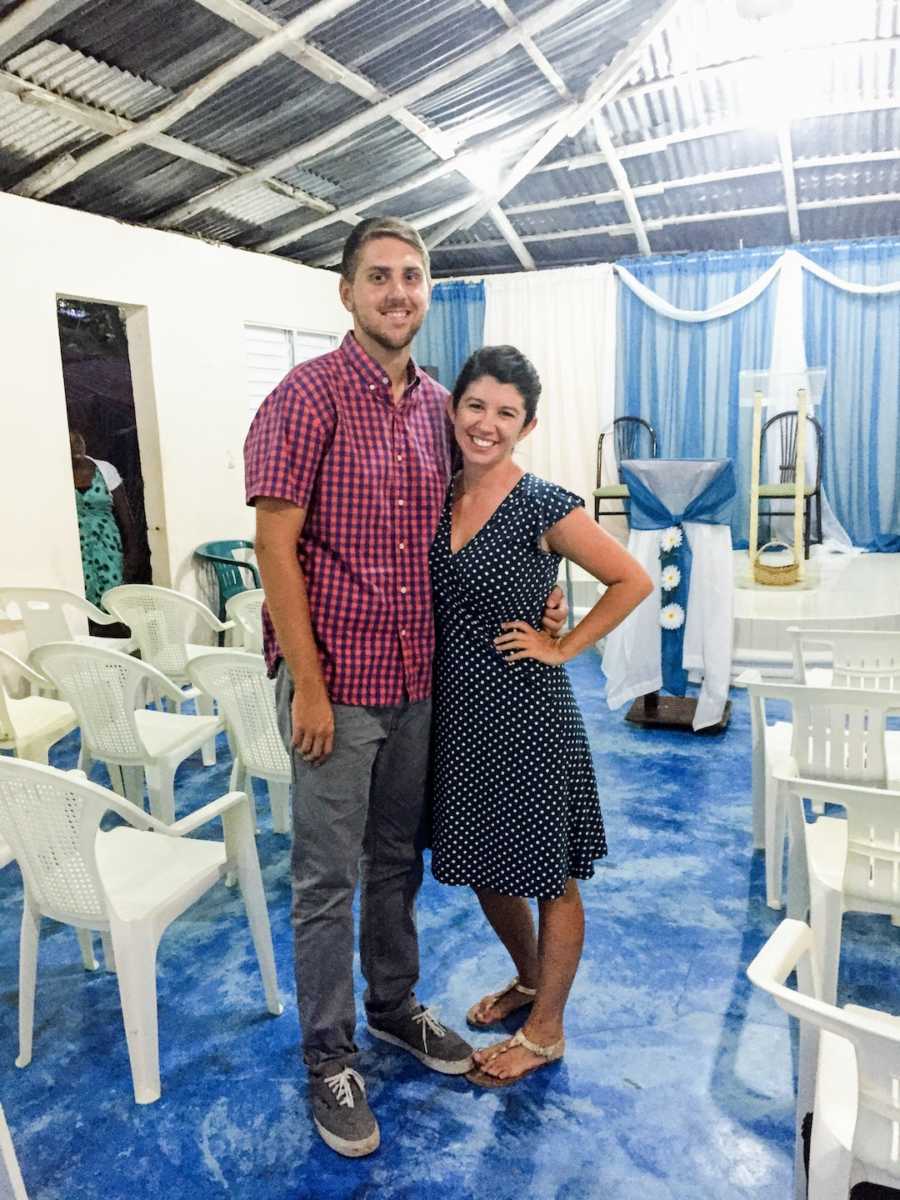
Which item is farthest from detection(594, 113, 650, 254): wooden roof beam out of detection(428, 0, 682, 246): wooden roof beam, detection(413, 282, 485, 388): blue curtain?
detection(413, 282, 485, 388): blue curtain

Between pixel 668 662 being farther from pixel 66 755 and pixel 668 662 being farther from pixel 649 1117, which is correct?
pixel 66 755

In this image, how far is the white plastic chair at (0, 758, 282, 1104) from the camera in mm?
1706

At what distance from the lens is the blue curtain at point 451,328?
8.22 meters

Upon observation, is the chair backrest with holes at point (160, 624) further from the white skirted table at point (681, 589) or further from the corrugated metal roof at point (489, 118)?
the corrugated metal roof at point (489, 118)

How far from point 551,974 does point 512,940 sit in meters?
0.16

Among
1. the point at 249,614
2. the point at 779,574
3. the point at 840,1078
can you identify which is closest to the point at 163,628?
the point at 249,614

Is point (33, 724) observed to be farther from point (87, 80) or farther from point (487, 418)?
point (87, 80)

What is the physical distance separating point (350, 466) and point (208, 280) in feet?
16.1

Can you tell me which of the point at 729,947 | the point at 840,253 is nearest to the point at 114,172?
the point at 729,947

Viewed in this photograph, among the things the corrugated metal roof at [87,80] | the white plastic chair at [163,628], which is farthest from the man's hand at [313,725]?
the corrugated metal roof at [87,80]

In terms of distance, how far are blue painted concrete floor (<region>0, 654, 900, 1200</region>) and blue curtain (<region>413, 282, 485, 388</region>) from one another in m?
6.37

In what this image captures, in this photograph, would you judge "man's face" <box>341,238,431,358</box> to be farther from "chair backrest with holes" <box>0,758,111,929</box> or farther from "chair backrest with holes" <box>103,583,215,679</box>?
"chair backrest with holes" <box>103,583,215,679</box>

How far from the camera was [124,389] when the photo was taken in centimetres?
655

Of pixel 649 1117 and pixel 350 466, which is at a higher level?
pixel 350 466
